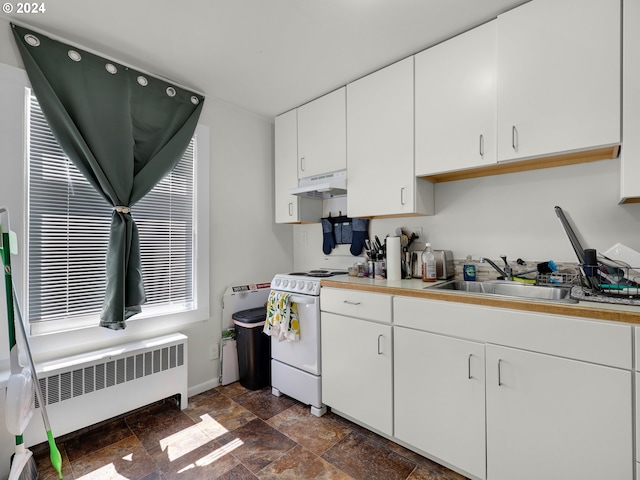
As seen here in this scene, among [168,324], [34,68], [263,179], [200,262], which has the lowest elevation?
[168,324]

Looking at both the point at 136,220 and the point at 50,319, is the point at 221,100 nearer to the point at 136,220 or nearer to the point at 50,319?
the point at 136,220

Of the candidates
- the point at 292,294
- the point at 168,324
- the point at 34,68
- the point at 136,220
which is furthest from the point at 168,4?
the point at 168,324

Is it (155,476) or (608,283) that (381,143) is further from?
(155,476)

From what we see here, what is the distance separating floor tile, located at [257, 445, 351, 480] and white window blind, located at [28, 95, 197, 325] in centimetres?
138

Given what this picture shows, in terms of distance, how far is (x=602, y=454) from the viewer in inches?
47.9

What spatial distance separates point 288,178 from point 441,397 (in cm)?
208

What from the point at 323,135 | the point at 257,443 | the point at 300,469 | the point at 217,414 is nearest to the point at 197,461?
the point at 257,443

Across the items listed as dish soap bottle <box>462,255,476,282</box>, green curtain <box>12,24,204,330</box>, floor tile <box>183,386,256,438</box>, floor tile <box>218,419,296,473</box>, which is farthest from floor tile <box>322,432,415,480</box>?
green curtain <box>12,24,204,330</box>

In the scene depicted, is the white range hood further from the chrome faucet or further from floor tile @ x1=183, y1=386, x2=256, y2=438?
floor tile @ x1=183, y1=386, x2=256, y2=438

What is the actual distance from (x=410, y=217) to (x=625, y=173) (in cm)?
125

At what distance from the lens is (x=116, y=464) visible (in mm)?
1717

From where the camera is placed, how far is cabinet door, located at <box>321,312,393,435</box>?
1.87 m

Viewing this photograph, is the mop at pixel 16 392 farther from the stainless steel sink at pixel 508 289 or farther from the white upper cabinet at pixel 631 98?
the white upper cabinet at pixel 631 98

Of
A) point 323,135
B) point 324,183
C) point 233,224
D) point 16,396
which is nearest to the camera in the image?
point 16,396
